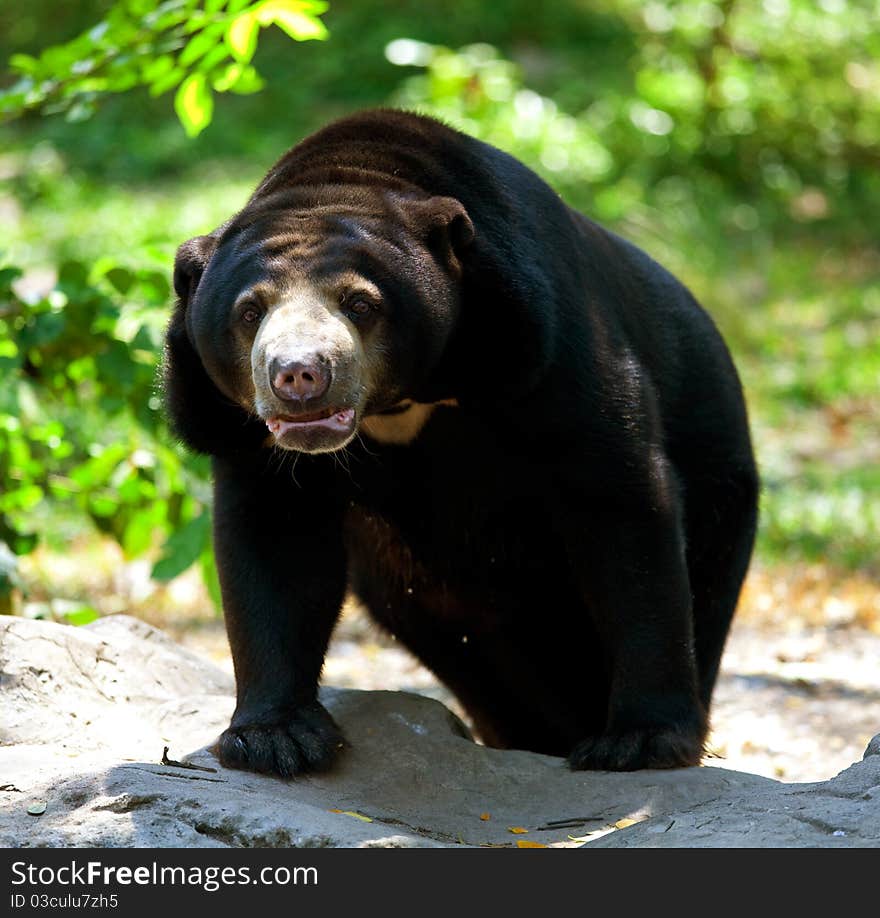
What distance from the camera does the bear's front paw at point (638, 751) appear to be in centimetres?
412

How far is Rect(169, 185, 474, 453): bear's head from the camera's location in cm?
357

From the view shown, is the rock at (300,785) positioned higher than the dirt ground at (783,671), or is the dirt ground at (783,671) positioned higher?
the rock at (300,785)

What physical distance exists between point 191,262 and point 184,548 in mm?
1713

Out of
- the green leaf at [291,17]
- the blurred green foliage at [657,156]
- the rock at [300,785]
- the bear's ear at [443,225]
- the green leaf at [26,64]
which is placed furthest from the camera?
the blurred green foliage at [657,156]

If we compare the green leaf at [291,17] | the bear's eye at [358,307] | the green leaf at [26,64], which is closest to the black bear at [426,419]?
the bear's eye at [358,307]

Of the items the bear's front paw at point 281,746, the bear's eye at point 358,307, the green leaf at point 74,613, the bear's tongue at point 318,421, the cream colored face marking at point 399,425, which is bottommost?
the green leaf at point 74,613

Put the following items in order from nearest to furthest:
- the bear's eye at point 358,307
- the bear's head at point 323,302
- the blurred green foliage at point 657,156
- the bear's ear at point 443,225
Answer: the bear's head at point 323,302
the bear's eye at point 358,307
the bear's ear at point 443,225
the blurred green foliage at point 657,156

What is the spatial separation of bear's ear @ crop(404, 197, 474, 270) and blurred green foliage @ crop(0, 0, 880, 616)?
12.2ft

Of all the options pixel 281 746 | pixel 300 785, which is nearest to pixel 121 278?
pixel 281 746

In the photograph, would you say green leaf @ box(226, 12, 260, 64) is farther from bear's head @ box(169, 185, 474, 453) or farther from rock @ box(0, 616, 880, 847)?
rock @ box(0, 616, 880, 847)

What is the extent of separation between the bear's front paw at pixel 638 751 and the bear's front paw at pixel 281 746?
2.15 feet

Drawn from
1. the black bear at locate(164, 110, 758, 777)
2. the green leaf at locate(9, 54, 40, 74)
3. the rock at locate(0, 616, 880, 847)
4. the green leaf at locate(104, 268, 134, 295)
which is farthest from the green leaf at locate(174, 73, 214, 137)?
the rock at locate(0, 616, 880, 847)

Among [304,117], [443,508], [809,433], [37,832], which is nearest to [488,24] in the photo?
[304,117]

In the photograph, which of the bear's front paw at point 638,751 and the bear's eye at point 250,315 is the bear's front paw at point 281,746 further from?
the bear's eye at point 250,315
